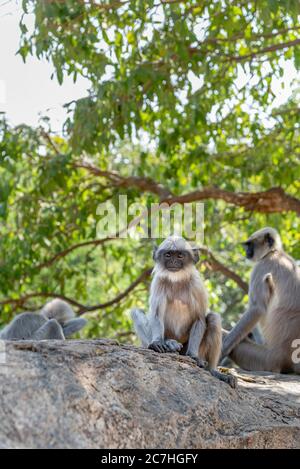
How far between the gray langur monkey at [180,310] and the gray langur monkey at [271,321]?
76.7 inches

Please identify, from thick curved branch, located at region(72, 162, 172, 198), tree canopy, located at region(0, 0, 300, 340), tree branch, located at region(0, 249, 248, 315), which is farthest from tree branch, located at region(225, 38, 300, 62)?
tree branch, located at region(0, 249, 248, 315)

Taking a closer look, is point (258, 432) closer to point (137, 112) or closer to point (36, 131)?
point (137, 112)

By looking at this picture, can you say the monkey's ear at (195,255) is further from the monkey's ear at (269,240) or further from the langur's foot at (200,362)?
the monkey's ear at (269,240)

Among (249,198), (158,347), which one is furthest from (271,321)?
(158,347)

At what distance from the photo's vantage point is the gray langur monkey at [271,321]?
294 inches

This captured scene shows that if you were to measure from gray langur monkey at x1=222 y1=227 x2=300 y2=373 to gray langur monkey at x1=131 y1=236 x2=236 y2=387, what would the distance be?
195 cm

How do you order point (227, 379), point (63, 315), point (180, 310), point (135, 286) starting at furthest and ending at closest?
point (135, 286), point (63, 315), point (180, 310), point (227, 379)

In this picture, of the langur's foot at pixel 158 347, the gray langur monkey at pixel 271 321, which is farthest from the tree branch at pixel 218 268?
the langur's foot at pixel 158 347

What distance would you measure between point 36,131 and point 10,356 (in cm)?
564

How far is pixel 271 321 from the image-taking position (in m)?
7.64

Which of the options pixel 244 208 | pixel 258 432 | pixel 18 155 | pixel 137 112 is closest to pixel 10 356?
pixel 258 432

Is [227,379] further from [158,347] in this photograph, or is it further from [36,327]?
[36,327]

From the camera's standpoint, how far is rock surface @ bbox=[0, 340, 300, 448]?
3.73 meters

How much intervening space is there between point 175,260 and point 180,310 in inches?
14.3
